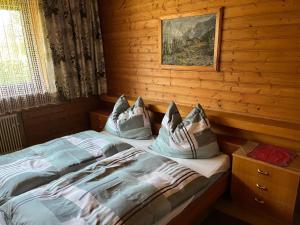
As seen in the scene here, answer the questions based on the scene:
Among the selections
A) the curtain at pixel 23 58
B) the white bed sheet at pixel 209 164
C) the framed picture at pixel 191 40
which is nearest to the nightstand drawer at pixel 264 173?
the white bed sheet at pixel 209 164

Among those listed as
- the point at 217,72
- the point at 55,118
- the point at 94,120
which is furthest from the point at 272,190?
the point at 55,118

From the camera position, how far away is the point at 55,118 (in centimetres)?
308

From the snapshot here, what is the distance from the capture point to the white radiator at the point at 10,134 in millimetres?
2604

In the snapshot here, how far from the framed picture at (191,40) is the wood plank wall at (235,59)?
0.06 metres

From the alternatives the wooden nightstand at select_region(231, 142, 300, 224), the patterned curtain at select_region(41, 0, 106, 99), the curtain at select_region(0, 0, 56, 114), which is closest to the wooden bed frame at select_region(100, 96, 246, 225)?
the wooden nightstand at select_region(231, 142, 300, 224)

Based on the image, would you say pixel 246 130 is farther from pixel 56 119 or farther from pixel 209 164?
pixel 56 119

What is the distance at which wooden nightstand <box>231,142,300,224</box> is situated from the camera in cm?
173

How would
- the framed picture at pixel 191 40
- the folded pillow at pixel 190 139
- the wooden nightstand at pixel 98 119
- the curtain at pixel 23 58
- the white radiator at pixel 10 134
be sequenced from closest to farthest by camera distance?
the folded pillow at pixel 190 139
the framed picture at pixel 191 40
the curtain at pixel 23 58
the white radiator at pixel 10 134
the wooden nightstand at pixel 98 119

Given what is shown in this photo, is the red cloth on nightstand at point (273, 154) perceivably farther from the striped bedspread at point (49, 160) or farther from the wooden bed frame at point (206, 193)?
the striped bedspread at point (49, 160)

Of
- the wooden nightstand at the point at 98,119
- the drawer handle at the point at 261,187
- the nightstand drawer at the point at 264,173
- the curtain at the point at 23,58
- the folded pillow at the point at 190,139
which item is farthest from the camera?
the wooden nightstand at the point at 98,119

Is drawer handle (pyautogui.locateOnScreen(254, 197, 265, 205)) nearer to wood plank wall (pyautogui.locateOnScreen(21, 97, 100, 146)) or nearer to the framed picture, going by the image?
the framed picture

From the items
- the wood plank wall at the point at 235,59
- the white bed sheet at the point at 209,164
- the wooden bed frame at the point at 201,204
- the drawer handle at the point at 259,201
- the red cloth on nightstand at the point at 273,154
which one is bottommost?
the drawer handle at the point at 259,201

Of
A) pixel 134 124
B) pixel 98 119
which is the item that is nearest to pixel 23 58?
pixel 98 119

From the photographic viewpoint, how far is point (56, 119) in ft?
10.1
